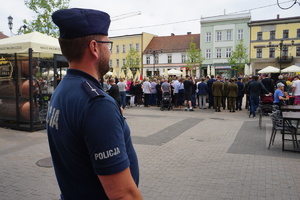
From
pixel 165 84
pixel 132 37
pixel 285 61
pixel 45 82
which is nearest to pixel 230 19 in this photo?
pixel 285 61

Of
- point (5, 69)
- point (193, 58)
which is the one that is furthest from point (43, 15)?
point (193, 58)

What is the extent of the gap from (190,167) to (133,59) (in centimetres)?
5043

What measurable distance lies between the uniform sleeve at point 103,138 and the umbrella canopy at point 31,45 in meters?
8.86

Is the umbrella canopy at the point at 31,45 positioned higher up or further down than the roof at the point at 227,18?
further down

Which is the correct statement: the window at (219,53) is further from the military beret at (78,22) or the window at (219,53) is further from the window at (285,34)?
the military beret at (78,22)

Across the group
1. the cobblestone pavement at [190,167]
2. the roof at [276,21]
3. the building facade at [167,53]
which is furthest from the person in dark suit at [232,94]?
the building facade at [167,53]

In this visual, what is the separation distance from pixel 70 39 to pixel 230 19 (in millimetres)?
51842

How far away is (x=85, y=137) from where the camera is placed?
1269mm

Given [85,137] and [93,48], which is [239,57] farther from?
[85,137]

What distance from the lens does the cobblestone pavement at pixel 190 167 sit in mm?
4633

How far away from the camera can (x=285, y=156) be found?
6836 mm

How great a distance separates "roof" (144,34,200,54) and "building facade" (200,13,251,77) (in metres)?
3.42

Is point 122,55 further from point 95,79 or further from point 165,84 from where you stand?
point 95,79

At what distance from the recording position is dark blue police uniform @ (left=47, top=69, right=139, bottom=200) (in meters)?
1.24
